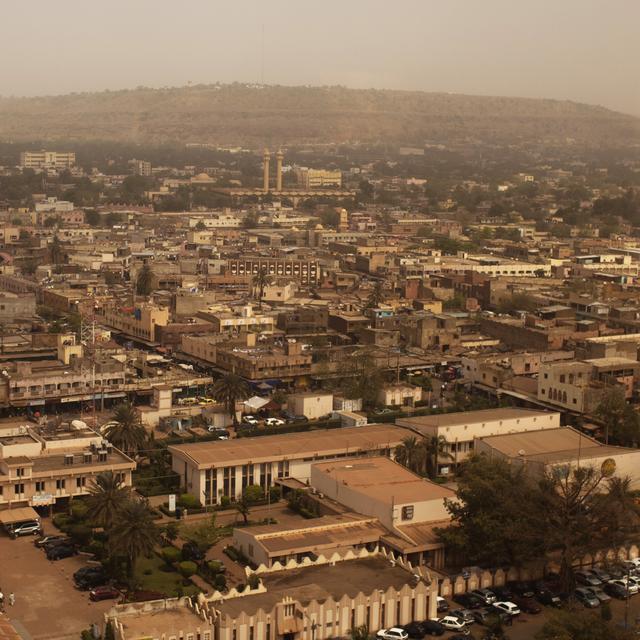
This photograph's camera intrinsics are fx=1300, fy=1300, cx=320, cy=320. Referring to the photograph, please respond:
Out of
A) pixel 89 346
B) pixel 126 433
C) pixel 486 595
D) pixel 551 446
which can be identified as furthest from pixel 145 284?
pixel 486 595

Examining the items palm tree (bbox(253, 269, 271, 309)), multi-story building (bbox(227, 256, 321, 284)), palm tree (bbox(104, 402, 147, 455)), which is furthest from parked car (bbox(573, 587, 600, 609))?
multi-story building (bbox(227, 256, 321, 284))

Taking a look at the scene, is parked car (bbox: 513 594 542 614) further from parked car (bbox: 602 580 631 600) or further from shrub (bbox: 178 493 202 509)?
shrub (bbox: 178 493 202 509)

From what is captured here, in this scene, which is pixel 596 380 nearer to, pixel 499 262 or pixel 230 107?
pixel 499 262

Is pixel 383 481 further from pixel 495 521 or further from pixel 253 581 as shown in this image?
pixel 253 581

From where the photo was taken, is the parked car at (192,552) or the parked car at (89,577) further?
the parked car at (192,552)

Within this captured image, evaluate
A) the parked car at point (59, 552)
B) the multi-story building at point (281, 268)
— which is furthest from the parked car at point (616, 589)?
the multi-story building at point (281, 268)

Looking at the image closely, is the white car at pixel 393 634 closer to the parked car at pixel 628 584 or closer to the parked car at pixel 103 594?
the parked car at pixel 628 584
